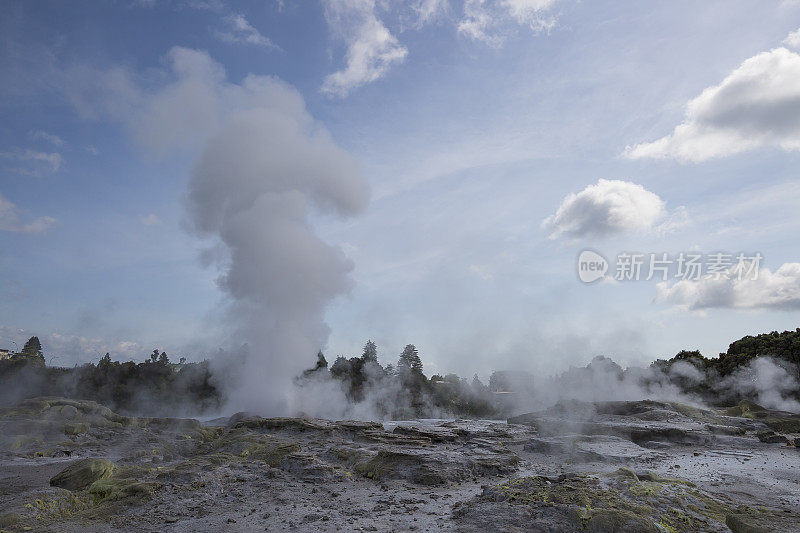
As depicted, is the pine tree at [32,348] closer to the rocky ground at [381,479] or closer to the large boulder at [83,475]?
the rocky ground at [381,479]

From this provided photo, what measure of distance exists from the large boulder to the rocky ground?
0.05 metres

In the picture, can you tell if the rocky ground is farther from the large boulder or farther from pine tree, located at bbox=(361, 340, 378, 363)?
pine tree, located at bbox=(361, 340, 378, 363)

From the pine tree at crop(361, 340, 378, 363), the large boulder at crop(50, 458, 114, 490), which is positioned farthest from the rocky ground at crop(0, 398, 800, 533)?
the pine tree at crop(361, 340, 378, 363)

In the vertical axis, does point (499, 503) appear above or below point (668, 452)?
above

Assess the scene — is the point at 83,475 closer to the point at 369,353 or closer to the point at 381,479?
the point at 381,479

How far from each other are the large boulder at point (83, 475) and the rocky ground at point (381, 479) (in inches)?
2.0

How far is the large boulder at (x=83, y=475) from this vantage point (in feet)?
44.9

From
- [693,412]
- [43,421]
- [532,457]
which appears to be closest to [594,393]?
[693,412]

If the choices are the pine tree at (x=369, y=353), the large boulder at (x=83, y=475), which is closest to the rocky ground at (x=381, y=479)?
the large boulder at (x=83, y=475)

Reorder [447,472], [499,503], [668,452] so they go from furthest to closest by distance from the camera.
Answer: [668,452]
[447,472]
[499,503]

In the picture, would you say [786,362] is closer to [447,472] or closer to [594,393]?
[594,393]

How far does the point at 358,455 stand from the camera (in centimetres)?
1842

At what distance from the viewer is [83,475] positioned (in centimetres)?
1395

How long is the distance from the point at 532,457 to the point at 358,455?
899 cm
